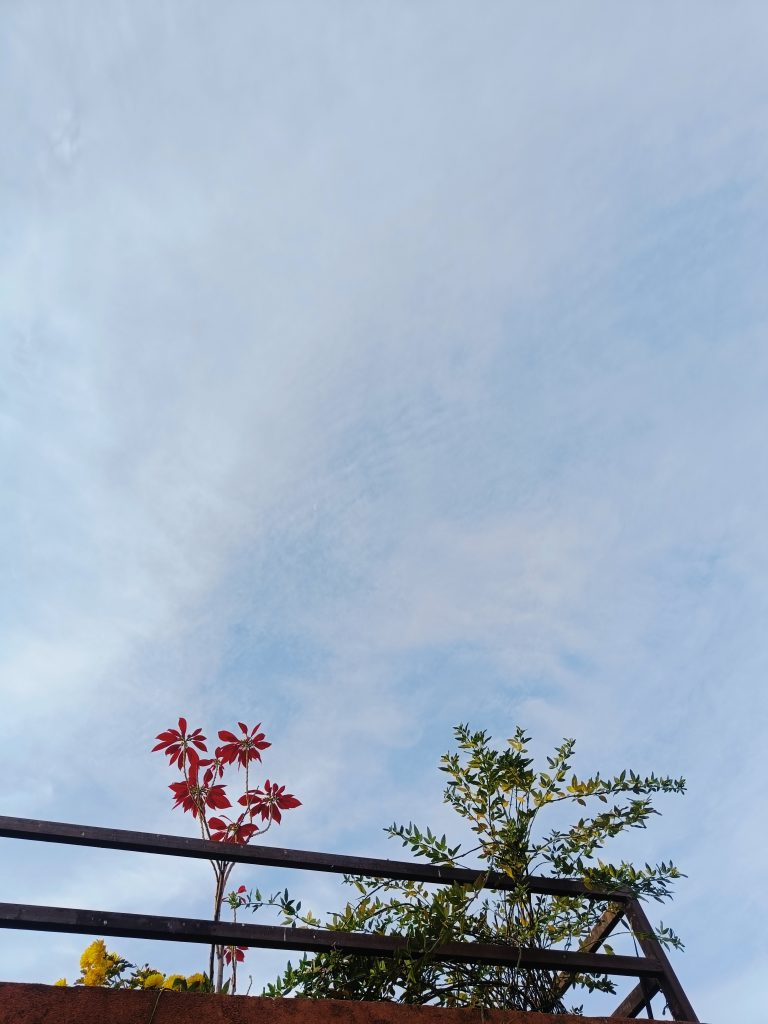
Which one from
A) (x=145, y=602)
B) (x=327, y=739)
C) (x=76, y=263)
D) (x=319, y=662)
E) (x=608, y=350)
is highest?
(x=76, y=263)

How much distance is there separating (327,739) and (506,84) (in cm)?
534

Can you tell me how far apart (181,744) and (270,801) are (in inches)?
22.3

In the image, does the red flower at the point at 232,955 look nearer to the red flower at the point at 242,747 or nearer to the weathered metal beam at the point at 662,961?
the red flower at the point at 242,747

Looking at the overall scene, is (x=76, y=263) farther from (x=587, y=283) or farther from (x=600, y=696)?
(x=600, y=696)

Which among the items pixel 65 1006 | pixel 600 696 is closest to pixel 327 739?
pixel 600 696

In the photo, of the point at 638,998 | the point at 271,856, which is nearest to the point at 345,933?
the point at 271,856

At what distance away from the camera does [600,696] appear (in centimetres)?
569

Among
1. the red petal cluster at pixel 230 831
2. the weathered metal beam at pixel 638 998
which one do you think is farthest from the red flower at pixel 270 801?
the weathered metal beam at pixel 638 998

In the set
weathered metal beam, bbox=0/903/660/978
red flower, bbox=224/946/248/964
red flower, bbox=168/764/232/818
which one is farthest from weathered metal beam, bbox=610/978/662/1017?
red flower, bbox=168/764/232/818

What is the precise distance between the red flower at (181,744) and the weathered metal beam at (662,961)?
2295 millimetres

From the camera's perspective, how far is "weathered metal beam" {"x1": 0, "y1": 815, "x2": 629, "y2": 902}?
1.89 meters

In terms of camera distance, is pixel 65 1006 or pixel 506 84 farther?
pixel 506 84

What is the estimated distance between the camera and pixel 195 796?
3635 millimetres

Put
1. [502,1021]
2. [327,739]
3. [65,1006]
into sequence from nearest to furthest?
1. [65,1006]
2. [502,1021]
3. [327,739]
